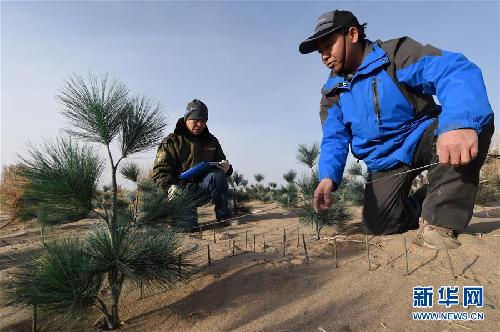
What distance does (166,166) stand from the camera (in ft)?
14.9

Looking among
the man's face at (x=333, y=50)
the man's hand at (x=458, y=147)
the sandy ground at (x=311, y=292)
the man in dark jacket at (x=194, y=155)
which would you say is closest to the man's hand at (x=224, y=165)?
the man in dark jacket at (x=194, y=155)

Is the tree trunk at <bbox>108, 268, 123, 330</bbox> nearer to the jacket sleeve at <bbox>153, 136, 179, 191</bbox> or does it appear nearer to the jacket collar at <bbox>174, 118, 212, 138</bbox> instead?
the jacket sleeve at <bbox>153, 136, 179, 191</bbox>

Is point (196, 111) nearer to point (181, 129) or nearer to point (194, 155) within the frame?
point (181, 129)

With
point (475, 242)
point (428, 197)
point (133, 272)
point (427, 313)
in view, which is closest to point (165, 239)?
point (133, 272)

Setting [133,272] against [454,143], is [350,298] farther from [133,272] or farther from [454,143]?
[133,272]

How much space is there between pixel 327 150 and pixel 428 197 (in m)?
0.79

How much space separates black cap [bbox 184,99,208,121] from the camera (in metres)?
4.61

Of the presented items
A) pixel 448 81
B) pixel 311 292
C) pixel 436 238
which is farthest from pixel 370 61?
pixel 311 292

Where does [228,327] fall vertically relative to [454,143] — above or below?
below

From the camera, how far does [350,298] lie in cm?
168

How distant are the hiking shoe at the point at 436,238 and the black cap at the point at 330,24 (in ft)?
4.78

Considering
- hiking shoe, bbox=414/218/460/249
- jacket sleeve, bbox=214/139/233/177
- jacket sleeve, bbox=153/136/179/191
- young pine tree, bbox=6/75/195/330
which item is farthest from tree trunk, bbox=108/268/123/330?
jacket sleeve, bbox=214/139/233/177

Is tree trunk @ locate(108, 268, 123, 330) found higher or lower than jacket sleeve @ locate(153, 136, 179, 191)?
lower

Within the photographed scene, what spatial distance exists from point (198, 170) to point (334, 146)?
2.32 metres
